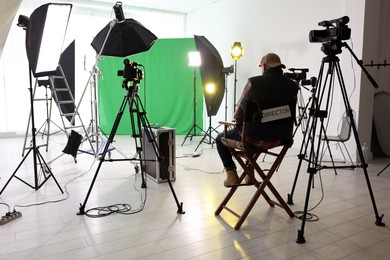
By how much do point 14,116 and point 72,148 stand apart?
12.5 feet

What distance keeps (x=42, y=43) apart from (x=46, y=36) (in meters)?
0.14

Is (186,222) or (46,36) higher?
(46,36)

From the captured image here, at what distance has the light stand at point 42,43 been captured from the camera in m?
3.05

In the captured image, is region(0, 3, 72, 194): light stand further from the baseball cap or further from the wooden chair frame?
the baseball cap

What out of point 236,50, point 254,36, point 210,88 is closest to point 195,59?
point 210,88

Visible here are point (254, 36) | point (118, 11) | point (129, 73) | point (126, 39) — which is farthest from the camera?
point (254, 36)

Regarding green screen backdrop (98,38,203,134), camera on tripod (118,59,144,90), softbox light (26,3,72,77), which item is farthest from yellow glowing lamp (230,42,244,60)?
camera on tripod (118,59,144,90)

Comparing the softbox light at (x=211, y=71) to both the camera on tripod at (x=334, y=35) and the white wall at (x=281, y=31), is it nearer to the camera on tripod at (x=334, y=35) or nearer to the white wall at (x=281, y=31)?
the white wall at (x=281, y=31)

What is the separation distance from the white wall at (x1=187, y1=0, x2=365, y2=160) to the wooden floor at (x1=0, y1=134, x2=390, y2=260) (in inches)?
65.6

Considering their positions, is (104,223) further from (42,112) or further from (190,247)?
(42,112)

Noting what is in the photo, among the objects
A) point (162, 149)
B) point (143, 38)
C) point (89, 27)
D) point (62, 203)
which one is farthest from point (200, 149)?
point (89, 27)

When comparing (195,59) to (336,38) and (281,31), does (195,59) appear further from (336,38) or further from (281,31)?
(336,38)

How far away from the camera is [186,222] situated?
2525 millimetres

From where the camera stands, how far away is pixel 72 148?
404 centimetres
